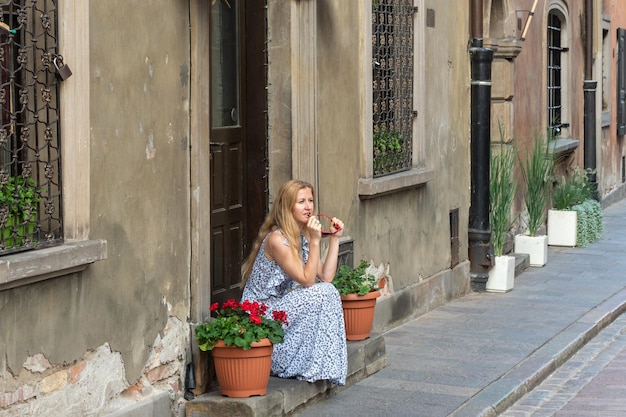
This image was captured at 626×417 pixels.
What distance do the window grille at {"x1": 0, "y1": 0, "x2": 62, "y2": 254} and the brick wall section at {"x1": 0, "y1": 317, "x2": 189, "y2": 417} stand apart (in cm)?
58

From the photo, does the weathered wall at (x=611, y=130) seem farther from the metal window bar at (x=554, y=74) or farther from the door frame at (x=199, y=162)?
the door frame at (x=199, y=162)

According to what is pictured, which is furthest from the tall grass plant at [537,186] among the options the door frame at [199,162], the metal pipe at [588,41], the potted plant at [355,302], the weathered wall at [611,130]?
→ the door frame at [199,162]

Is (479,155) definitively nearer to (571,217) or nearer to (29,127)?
(571,217)

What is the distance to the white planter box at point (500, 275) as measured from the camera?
12.0 metres

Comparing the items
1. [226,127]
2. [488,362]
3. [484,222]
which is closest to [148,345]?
[226,127]

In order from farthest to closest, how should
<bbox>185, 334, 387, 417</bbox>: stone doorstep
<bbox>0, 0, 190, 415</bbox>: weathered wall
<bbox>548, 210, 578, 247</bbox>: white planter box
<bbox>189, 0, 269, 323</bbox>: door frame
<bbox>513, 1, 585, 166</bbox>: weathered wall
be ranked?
<bbox>548, 210, 578, 247</bbox>: white planter box < <bbox>513, 1, 585, 166</bbox>: weathered wall < <bbox>189, 0, 269, 323</bbox>: door frame < <bbox>185, 334, 387, 417</bbox>: stone doorstep < <bbox>0, 0, 190, 415</bbox>: weathered wall

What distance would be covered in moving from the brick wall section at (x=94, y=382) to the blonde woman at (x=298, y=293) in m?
0.62

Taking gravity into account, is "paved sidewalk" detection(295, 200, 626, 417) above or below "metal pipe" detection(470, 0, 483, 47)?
below

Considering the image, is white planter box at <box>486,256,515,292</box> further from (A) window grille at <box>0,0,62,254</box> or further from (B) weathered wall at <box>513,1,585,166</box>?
(A) window grille at <box>0,0,62,254</box>

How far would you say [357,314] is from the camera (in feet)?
26.8

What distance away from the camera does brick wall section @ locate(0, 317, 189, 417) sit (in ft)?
17.9

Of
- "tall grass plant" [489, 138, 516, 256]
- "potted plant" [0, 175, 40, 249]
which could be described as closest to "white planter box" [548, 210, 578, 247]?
"tall grass plant" [489, 138, 516, 256]

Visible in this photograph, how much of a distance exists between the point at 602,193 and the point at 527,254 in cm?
746

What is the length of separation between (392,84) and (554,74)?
806 cm
